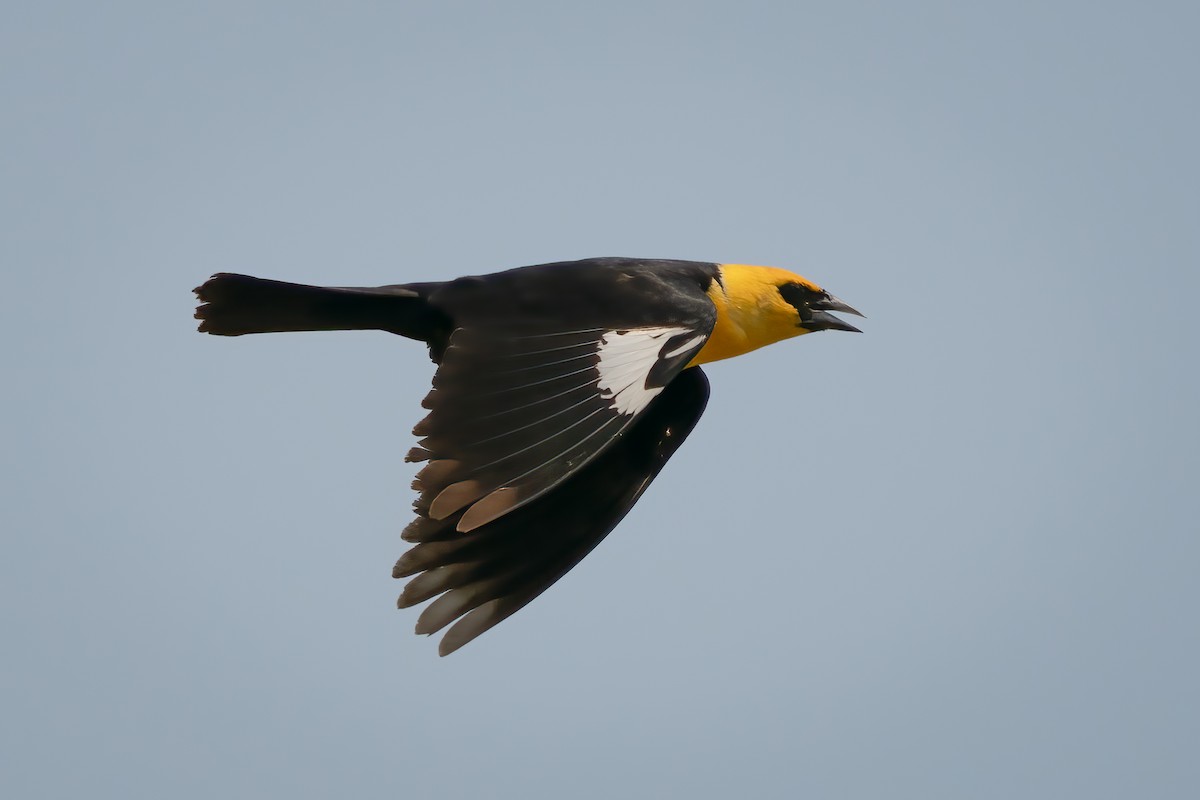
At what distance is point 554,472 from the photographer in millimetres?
6176

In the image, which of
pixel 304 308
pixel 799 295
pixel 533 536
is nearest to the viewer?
pixel 304 308

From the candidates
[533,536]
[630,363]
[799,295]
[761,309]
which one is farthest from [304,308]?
[799,295]

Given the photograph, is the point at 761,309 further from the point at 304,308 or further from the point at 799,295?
the point at 304,308

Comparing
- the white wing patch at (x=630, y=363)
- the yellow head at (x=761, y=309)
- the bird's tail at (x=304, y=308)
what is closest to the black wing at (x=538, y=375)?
the white wing patch at (x=630, y=363)

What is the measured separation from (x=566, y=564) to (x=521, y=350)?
110cm

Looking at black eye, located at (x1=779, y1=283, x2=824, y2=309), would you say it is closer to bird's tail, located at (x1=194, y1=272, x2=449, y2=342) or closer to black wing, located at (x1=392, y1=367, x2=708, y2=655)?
black wing, located at (x1=392, y1=367, x2=708, y2=655)

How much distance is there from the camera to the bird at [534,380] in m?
6.25

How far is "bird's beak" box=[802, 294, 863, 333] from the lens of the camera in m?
8.24

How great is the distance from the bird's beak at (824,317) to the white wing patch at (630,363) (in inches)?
57.7

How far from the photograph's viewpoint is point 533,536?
292 inches

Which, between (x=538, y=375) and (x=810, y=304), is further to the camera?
(x=810, y=304)

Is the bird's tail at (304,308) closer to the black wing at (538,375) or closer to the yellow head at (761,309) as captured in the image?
the black wing at (538,375)

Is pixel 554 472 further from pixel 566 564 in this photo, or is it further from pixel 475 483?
pixel 566 564

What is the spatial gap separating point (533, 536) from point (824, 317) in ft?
6.12
